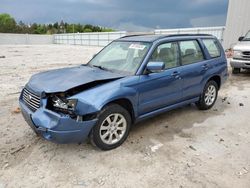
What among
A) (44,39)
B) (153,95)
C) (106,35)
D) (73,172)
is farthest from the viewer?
(44,39)

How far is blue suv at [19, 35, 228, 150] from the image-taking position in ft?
10.7

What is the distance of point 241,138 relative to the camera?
4211mm

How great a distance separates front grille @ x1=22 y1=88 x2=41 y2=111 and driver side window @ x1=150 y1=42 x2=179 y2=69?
1.93 metres

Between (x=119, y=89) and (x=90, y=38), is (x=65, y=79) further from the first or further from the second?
(x=90, y=38)

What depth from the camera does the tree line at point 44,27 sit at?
72.9 m

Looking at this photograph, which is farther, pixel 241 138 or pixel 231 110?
pixel 231 110

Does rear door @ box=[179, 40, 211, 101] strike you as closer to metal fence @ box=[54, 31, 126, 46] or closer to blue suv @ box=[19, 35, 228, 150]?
blue suv @ box=[19, 35, 228, 150]

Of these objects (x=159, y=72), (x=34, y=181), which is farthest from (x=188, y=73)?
(x=34, y=181)

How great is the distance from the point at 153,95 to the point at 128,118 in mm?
612

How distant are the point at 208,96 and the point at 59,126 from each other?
3590mm

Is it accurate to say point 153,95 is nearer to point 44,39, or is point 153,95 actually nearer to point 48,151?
point 48,151

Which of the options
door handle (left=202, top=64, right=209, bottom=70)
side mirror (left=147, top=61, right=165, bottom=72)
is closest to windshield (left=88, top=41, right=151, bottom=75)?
side mirror (left=147, top=61, right=165, bottom=72)

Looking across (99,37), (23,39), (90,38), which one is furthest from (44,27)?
(99,37)

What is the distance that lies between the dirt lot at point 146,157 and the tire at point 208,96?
429 millimetres
